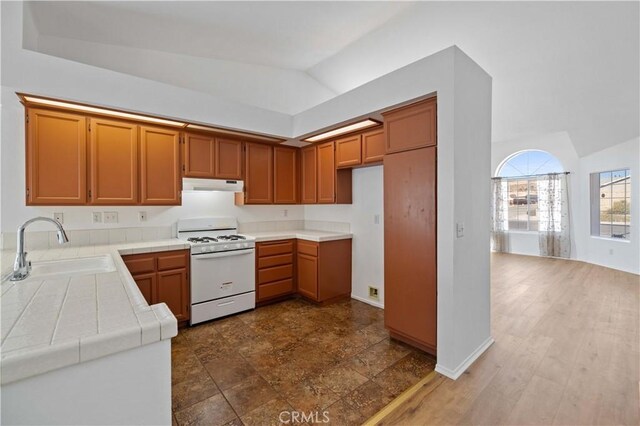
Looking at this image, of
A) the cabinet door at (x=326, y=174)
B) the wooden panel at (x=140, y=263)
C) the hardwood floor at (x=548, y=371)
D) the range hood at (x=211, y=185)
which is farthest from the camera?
the cabinet door at (x=326, y=174)

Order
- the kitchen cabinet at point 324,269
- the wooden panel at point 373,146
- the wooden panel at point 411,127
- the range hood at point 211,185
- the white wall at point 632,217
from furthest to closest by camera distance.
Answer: the white wall at point 632,217
the kitchen cabinet at point 324,269
the range hood at point 211,185
the wooden panel at point 373,146
the wooden panel at point 411,127

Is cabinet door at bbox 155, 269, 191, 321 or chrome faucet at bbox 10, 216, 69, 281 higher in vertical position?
chrome faucet at bbox 10, 216, 69, 281

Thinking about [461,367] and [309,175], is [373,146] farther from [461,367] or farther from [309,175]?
[461,367]

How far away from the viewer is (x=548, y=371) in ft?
7.40

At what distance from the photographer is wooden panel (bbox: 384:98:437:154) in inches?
92.7

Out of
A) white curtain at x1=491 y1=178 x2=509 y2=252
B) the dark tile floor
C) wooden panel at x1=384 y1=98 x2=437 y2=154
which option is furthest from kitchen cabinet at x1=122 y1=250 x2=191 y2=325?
white curtain at x1=491 y1=178 x2=509 y2=252

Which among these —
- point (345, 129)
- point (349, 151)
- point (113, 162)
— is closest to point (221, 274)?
point (113, 162)

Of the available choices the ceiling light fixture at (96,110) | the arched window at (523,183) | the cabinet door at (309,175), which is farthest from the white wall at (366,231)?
the arched window at (523,183)

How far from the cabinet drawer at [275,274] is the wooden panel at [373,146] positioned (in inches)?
70.8

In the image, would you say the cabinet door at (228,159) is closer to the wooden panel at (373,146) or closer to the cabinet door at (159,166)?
the cabinet door at (159,166)

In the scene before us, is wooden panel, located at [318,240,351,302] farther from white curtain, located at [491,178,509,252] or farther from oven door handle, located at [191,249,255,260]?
white curtain, located at [491,178,509,252]

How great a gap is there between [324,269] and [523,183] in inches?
277

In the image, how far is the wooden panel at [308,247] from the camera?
12.3ft

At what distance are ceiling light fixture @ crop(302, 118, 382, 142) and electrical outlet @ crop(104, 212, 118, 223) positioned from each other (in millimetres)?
2465
